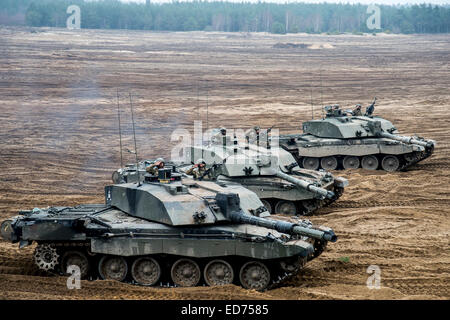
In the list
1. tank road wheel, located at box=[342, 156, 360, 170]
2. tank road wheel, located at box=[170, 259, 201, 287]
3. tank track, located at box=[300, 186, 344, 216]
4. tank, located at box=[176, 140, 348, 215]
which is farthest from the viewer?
tank road wheel, located at box=[342, 156, 360, 170]

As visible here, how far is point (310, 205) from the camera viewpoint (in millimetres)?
20875

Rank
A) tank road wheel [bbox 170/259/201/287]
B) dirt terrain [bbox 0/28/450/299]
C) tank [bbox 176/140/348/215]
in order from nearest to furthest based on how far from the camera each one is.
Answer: tank road wheel [bbox 170/259/201/287], dirt terrain [bbox 0/28/450/299], tank [bbox 176/140/348/215]

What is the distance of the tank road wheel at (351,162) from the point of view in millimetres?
27359

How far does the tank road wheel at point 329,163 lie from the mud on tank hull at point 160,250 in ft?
41.4

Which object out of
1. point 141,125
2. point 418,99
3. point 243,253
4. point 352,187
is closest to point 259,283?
point 243,253

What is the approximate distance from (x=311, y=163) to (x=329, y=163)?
705 millimetres

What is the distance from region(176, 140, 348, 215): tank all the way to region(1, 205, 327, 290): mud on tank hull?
570 centimetres

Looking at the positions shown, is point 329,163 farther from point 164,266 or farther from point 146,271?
point 146,271

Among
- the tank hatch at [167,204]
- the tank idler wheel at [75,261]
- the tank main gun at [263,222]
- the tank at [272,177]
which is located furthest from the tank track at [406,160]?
the tank idler wheel at [75,261]

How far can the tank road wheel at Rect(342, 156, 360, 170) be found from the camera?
2736cm

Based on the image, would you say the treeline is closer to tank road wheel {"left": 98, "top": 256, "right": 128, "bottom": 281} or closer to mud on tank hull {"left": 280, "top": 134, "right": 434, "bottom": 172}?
mud on tank hull {"left": 280, "top": 134, "right": 434, "bottom": 172}

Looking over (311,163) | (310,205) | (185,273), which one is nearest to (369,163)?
(311,163)

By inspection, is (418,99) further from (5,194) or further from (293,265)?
(293,265)

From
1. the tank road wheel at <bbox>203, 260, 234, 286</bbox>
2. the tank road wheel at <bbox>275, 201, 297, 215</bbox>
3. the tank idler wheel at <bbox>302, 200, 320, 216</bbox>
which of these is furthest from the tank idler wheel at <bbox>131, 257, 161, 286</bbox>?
the tank idler wheel at <bbox>302, 200, 320, 216</bbox>
